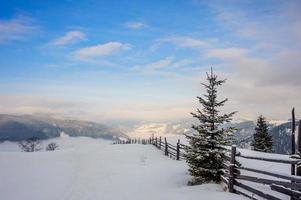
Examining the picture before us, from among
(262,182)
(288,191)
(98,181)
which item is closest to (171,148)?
(98,181)

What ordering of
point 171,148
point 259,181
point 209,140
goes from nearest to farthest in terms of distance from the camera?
point 259,181 < point 209,140 < point 171,148

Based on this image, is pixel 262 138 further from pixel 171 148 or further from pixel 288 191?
pixel 288 191

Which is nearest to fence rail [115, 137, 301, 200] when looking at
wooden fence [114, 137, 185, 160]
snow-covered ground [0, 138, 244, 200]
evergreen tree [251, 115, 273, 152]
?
snow-covered ground [0, 138, 244, 200]

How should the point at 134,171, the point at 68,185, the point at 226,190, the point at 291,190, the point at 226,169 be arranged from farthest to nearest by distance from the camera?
the point at 134,171 → the point at 68,185 → the point at 226,169 → the point at 226,190 → the point at 291,190

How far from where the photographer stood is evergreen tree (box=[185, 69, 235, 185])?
19828mm

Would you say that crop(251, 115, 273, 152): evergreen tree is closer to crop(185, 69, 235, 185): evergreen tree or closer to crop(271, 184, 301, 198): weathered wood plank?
crop(185, 69, 235, 185): evergreen tree

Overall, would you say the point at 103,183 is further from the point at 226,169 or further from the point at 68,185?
the point at 226,169

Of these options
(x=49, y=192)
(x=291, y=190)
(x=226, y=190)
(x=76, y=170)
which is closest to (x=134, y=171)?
(x=76, y=170)

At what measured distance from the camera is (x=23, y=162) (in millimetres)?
33969

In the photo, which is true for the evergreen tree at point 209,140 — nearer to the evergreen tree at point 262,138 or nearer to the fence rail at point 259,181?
the fence rail at point 259,181

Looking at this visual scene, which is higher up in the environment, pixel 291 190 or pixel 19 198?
pixel 291 190

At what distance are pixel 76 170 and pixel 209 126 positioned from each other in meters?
13.3

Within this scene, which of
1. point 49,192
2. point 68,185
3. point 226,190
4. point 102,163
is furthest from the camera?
point 102,163

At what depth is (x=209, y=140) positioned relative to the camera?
19859mm
